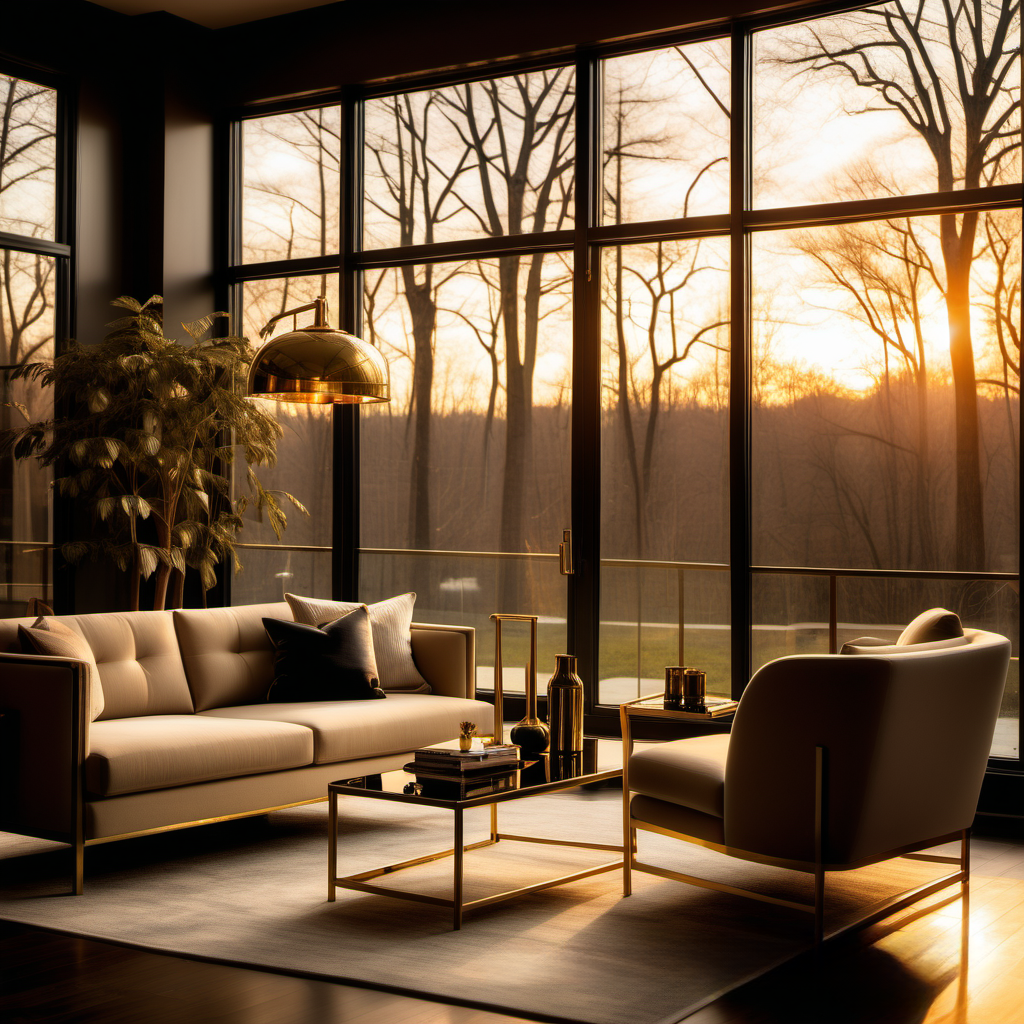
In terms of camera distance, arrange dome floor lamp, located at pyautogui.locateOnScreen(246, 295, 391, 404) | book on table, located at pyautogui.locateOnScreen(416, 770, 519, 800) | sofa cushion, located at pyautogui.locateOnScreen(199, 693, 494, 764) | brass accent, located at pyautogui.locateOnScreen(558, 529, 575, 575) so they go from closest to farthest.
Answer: book on table, located at pyautogui.locateOnScreen(416, 770, 519, 800), dome floor lamp, located at pyautogui.locateOnScreen(246, 295, 391, 404), sofa cushion, located at pyautogui.locateOnScreen(199, 693, 494, 764), brass accent, located at pyautogui.locateOnScreen(558, 529, 575, 575)

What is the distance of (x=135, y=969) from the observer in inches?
121

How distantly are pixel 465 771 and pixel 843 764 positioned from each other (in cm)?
107

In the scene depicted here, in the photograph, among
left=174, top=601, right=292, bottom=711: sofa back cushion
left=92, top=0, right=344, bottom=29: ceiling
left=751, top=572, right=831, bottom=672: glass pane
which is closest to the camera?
left=174, top=601, right=292, bottom=711: sofa back cushion

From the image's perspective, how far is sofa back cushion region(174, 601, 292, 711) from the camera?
15.7 feet

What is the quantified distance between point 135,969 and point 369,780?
2.93ft

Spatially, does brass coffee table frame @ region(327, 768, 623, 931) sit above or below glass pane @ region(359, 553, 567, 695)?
below

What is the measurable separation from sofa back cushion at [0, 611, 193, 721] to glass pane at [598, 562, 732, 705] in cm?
210

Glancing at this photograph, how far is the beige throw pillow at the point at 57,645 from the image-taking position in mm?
4055

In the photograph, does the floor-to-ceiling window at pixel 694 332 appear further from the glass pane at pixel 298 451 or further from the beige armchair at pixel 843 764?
the beige armchair at pixel 843 764

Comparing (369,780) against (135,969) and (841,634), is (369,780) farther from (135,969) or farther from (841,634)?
(841,634)

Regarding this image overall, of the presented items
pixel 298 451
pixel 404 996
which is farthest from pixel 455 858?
pixel 298 451

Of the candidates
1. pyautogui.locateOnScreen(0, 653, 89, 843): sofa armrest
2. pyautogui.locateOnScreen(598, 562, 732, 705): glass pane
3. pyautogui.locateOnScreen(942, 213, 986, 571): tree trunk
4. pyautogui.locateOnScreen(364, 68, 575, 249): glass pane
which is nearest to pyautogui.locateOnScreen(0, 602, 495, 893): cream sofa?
pyautogui.locateOnScreen(0, 653, 89, 843): sofa armrest

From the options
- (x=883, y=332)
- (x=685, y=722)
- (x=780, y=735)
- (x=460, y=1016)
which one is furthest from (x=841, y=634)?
(x=460, y=1016)

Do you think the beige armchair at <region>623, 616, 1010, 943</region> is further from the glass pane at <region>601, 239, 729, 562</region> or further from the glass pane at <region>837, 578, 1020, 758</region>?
the glass pane at <region>601, 239, 729, 562</region>
